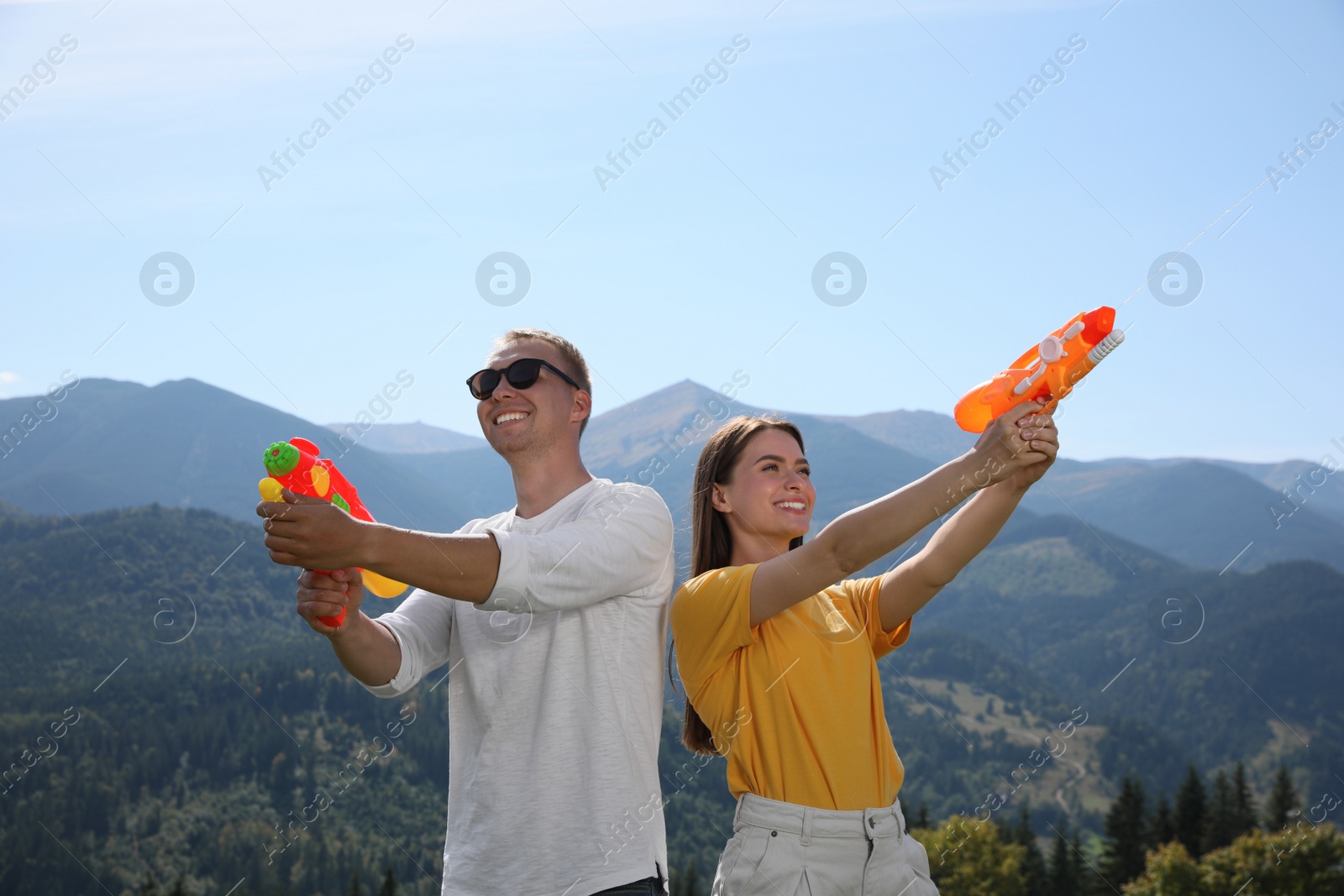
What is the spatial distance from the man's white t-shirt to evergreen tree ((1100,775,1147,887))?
255 ft

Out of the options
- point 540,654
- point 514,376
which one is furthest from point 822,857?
point 514,376

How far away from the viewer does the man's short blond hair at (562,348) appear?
15.4 ft

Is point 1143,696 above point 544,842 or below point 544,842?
below

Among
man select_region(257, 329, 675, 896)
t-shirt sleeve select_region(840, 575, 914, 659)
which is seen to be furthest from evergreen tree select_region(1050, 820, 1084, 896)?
man select_region(257, 329, 675, 896)

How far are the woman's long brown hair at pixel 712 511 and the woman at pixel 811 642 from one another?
0.04ft

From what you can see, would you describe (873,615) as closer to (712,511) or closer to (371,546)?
(712,511)

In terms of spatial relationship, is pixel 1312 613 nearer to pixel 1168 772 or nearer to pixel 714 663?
pixel 1168 772

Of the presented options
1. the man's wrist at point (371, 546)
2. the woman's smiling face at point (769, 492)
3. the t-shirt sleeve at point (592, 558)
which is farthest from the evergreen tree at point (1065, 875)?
the man's wrist at point (371, 546)

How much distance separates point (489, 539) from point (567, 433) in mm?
1261

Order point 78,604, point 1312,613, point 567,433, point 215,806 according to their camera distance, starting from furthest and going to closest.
→ point 1312,613, point 78,604, point 215,806, point 567,433

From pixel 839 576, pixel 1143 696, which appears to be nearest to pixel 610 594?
pixel 839 576

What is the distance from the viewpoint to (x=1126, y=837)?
236 feet

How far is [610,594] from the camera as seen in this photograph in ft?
12.6

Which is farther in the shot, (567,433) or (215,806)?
(215,806)
